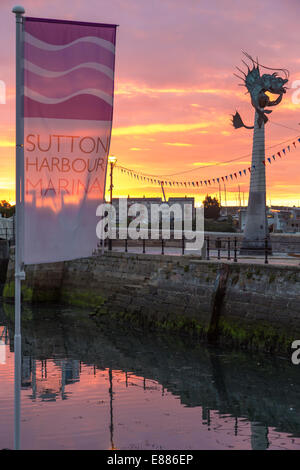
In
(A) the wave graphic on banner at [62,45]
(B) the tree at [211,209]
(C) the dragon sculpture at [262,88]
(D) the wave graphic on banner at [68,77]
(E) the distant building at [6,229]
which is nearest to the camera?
(A) the wave graphic on banner at [62,45]

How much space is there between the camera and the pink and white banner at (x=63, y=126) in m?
9.04

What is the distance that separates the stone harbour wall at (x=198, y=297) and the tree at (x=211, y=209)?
93722 mm

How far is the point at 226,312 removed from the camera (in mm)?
23016

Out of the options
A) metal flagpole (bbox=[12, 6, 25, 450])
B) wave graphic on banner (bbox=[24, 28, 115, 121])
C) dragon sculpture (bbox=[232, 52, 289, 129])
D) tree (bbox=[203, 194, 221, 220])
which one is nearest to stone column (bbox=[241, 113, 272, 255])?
dragon sculpture (bbox=[232, 52, 289, 129])

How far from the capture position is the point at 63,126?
920cm

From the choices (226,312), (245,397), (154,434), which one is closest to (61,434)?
(154,434)

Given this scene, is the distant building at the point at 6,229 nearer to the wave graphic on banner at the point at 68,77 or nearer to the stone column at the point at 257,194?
the stone column at the point at 257,194

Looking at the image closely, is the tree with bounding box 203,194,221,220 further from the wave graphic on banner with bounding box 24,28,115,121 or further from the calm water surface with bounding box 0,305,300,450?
the wave graphic on banner with bounding box 24,28,115,121

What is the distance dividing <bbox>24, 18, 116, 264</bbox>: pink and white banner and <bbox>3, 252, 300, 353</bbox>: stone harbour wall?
41.4 feet

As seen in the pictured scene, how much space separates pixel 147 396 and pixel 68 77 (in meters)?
9.86

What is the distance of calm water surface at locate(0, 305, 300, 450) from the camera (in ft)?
43.3

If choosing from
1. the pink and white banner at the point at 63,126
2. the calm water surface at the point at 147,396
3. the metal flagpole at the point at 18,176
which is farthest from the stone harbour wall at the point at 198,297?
the metal flagpole at the point at 18,176

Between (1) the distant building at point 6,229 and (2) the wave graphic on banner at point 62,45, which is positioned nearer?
(2) the wave graphic on banner at point 62,45
